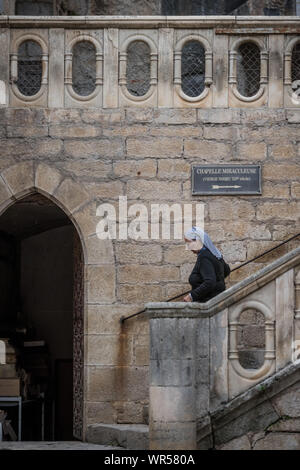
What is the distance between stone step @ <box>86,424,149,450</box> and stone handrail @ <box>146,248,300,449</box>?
0.95m

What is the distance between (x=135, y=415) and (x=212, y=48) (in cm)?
391

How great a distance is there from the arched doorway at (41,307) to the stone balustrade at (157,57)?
2611 mm

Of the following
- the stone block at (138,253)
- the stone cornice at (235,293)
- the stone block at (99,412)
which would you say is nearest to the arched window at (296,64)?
the stone block at (138,253)

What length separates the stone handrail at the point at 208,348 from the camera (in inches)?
328


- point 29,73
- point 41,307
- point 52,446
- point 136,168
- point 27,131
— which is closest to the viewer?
point 52,446

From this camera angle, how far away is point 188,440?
327 inches

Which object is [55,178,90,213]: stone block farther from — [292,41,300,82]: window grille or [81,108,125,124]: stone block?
[292,41,300,82]: window grille

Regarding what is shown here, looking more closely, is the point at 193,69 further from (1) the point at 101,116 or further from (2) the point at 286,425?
(2) the point at 286,425

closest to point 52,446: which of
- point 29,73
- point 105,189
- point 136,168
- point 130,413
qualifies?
point 130,413

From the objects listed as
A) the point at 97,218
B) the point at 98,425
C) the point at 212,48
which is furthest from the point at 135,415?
the point at 212,48

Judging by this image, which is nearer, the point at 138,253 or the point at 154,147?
the point at 138,253

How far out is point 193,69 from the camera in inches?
462

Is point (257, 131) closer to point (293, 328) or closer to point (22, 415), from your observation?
point (293, 328)

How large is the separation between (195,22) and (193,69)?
89 cm
